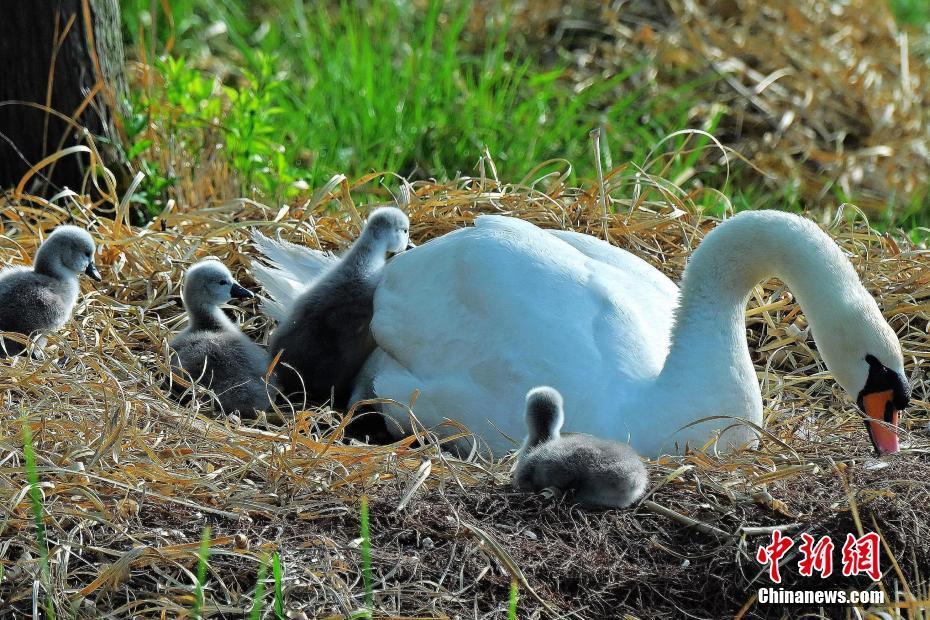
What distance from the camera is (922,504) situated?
3.60 metres

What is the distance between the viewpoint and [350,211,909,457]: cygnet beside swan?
4.00 meters

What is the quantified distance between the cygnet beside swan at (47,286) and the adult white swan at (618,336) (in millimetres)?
1091

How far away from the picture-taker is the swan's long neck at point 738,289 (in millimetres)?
4043

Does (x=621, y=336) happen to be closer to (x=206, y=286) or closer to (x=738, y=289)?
(x=738, y=289)

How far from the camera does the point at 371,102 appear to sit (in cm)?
742

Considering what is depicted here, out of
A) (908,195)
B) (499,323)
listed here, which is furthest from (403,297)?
(908,195)

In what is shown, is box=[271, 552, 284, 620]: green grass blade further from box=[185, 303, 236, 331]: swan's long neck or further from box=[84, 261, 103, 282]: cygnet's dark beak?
box=[84, 261, 103, 282]: cygnet's dark beak

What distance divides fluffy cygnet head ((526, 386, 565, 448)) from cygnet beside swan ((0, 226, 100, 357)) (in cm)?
181

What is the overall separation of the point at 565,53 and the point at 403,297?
14.4 ft

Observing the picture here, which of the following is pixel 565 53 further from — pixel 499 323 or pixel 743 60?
pixel 499 323

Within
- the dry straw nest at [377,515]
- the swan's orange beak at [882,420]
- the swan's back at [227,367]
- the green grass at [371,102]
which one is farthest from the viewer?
the green grass at [371,102]

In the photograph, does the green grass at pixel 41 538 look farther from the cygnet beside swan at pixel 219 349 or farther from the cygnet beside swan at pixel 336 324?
the cygnet beside swan at pixel 336 324
